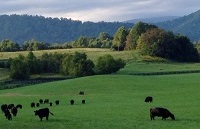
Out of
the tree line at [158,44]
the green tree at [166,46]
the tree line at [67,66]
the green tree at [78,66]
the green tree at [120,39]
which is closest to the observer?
the tree line at [67,66]

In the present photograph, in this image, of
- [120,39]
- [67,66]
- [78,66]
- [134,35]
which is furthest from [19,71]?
[120,39]

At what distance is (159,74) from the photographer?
338 ft

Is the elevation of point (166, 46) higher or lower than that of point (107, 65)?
higher

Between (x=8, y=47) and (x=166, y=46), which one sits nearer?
(x=166, y=46)

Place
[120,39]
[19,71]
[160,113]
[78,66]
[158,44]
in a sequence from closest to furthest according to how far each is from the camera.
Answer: [160,113] → [19,71] → [78,66] → [158,44] → [120,39]

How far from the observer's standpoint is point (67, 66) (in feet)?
362


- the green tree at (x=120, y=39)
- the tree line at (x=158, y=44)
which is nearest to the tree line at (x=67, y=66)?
the tree line at (x=158, y=44)

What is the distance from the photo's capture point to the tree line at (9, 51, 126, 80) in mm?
106375

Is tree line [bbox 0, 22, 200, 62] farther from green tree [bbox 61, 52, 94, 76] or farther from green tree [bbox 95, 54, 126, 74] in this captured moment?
green tree [bbox 61, 52, 94, 76]

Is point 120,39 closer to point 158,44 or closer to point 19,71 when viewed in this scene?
point 158,44

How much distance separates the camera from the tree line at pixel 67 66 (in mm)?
106375

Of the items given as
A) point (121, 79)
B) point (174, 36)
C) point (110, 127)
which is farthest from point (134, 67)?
point (110, 127)

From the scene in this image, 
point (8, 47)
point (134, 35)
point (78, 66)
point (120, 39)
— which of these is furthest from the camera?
point (120, 39)

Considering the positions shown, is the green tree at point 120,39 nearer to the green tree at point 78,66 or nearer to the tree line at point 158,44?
the tree line at point 158,44
